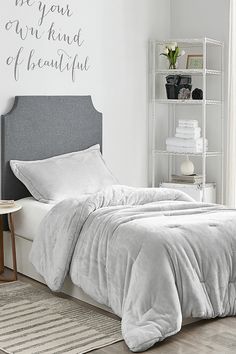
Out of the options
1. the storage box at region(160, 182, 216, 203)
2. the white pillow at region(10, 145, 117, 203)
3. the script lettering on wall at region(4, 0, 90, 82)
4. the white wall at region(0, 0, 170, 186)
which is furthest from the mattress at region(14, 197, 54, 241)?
the storage box at region(160, 182, 216, 203)

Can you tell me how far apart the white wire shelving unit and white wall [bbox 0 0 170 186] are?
9 cm

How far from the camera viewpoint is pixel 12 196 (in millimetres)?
4703

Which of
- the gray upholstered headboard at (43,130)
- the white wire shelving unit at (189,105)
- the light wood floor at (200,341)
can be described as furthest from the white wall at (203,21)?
the light wood floor at (200,341)

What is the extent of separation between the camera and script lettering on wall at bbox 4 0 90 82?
4758 mm

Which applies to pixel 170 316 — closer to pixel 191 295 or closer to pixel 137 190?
pixel 191 295

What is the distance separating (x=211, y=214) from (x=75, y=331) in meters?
1.10

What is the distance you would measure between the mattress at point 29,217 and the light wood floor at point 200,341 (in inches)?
51.0

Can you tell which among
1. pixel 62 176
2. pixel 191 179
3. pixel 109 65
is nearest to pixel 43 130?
pixel 62 176

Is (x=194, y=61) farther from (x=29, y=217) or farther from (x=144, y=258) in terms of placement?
(x=144, y=258)

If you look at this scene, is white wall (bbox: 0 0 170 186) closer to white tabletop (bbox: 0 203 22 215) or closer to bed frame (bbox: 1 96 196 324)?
bed frame (bbox: 1 96 196 324)

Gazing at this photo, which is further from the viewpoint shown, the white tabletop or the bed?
the white tabletop

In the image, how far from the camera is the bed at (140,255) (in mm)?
3170

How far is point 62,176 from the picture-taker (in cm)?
461

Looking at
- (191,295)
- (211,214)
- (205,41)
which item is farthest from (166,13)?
(191,295)
